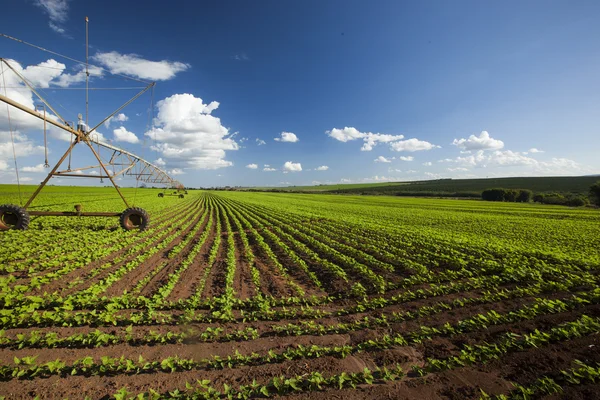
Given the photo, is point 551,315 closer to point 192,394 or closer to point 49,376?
point 192,394

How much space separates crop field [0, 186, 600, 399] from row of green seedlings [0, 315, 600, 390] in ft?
0.11

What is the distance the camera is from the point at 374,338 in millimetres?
6027

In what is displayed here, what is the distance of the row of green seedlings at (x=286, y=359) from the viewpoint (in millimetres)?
4465

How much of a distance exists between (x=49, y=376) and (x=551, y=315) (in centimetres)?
1113

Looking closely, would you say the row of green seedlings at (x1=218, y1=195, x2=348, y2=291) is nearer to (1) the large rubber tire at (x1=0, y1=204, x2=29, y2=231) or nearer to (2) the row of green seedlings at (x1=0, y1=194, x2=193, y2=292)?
(2) the row of green seedlings at (x1=0, y1=194, x2=193, y2=292)

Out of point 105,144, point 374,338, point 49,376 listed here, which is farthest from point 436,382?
point 105,144

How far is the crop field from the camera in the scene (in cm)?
438

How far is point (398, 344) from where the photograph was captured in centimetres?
578

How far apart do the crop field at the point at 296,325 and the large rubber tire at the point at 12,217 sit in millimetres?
2455

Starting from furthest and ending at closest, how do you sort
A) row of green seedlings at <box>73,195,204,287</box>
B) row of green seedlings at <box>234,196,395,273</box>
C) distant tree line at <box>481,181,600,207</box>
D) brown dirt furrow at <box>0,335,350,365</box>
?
distant tree line at <box>481,181,600,207</box> → row of green seedlings at <box>234,196,395,273</box> → row of green seedlings at <box>73,195,204,287</box> → brown dirt furrow at <box>0,335,350,365</box>

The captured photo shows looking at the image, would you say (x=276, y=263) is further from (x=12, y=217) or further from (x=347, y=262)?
(x=12, y=217)

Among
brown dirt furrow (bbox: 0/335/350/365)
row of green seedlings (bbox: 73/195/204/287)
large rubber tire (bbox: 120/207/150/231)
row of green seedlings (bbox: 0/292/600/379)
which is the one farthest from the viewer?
large rubber tire (bbox: 120/207/150/231)

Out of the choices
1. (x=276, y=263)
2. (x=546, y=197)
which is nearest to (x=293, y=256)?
(x=276, y=263)

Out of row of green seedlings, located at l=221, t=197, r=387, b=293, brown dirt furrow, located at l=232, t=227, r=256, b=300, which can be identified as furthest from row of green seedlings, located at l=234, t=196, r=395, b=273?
brown dirt furrow, located at l=232, t=227, r=256, b=300
